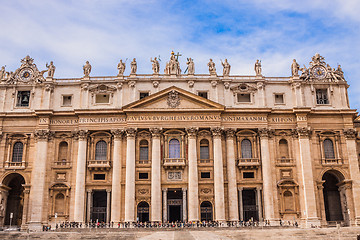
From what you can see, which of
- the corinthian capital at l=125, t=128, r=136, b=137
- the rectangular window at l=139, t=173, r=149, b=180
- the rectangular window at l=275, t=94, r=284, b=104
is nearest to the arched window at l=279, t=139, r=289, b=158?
the rectangular window at l=275, t=94, r=284, b=104

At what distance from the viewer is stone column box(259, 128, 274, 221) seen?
51.1m

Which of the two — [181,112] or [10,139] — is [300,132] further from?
[10,139]

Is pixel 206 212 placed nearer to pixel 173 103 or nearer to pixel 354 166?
pixel 173 103

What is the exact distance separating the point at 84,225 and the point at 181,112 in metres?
18.5

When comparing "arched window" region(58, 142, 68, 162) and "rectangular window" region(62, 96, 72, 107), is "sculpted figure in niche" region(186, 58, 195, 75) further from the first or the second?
"arched window" region(58, 142, 68, 162)

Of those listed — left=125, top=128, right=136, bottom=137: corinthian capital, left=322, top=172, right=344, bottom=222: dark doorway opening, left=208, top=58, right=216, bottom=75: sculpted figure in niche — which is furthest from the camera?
left=208, top=58, right=216, bottom=75: sculpted figure in niche

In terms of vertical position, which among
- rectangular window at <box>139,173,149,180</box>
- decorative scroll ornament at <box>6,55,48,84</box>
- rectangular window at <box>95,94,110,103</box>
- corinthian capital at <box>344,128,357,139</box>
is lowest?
rectangular window at <box>139,173,149,180</box>

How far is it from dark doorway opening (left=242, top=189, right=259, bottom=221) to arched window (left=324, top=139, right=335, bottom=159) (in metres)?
10.9

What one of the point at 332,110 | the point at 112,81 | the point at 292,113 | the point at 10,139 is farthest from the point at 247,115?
the point at 10,139

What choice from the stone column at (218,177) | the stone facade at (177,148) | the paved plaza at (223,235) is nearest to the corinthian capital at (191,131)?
the stone facade at (177,148)

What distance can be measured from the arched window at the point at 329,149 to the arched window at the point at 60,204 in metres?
34.7

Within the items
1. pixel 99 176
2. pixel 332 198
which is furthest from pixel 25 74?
pixel 332 198

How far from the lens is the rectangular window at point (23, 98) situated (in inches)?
2216

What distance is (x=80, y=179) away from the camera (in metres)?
51.7
